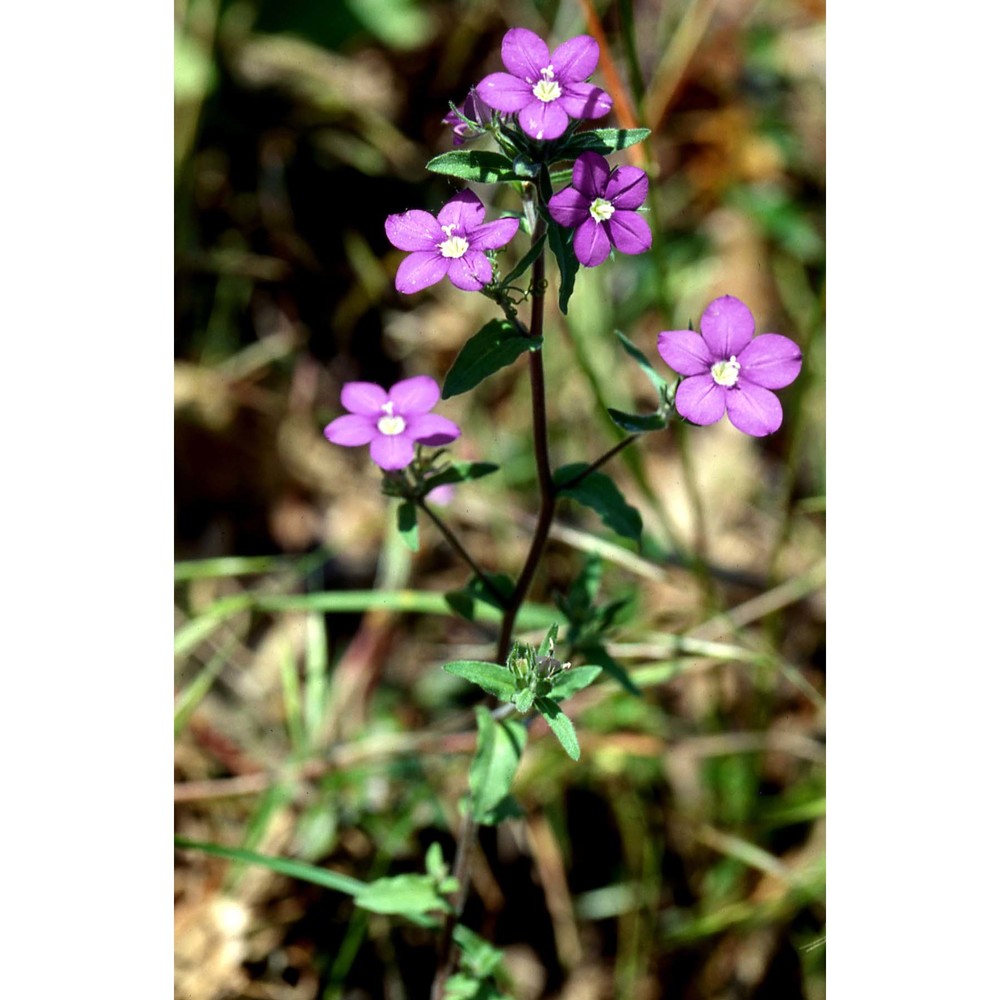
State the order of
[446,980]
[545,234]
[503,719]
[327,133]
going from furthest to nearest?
[327,133] < [446,980] < [503,719] < [545,234]

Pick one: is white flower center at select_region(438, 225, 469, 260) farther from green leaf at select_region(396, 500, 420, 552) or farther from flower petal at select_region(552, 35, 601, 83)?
green leaf at select_region(396, 500, 420, 552)

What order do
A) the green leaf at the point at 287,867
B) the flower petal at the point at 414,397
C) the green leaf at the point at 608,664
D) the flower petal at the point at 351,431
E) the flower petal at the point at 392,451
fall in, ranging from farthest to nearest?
the green leaf at the point at 287,867, the green leaf at the point at 608,664, the flower petal at the point at 414,397, the flower petal at the point at 351,431, the flower petal at the point at 392,451

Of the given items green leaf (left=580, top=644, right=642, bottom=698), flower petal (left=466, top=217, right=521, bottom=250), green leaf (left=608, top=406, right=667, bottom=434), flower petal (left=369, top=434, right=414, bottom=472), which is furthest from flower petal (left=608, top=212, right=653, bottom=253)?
green leaf (left=580, top=644, right=642, bottom=698)

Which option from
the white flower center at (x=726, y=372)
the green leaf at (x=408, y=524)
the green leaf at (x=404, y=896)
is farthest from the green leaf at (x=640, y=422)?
the green leaf at (x=404, y=896)

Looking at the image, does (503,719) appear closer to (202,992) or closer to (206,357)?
(202,992)

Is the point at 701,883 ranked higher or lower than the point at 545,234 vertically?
lower

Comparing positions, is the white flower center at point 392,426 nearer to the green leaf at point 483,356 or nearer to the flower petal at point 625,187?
the green leaf at point 483,356

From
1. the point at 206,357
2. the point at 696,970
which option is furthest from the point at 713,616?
the point at 206,357
